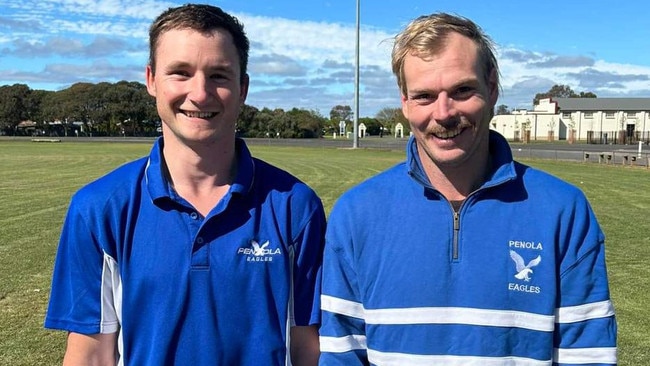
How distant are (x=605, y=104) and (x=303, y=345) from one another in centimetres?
11300

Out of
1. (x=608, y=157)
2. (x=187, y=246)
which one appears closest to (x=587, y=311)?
(x=187, y=246)

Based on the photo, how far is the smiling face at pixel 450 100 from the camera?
229 cm

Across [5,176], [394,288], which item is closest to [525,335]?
[394,288]

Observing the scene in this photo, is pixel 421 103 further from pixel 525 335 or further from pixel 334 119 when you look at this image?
pixel 334 119

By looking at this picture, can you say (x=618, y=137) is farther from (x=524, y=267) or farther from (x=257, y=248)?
(x=257, y=248)

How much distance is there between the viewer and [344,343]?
239 centimetres

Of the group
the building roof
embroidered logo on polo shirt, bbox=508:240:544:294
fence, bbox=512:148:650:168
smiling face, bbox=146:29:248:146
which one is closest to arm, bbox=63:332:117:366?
smiling face, bbox=146:29:248:146

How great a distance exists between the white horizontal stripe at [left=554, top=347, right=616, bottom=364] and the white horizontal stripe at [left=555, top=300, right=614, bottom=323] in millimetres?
109

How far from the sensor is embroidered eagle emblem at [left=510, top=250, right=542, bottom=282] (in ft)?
7.38

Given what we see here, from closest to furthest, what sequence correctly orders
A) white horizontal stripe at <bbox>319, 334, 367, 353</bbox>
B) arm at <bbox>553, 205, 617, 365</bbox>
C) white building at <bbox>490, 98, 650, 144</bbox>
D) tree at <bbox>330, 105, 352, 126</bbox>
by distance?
arm at <bbox>553, 205, 617, 365</bbox>
white horizontal stripe at <bbox>319, 334, 367, 353</bbox>
white building at <bbox>490, 98, 650, 144</bbox>
tree at <bbox>330, 105, 352, 126</bbox>

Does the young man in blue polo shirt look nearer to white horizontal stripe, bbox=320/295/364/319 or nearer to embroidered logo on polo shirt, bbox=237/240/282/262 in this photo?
embroidered logo on polo shirt, bbox=237/240/282/262

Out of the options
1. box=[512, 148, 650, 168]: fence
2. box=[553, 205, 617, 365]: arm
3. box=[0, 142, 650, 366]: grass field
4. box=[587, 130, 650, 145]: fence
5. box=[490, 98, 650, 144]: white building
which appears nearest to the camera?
box=[553, 205, 617, 365]: arm

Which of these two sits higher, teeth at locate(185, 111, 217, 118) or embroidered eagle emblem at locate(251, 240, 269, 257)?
teeth at locate(185, 111, 217, 118)

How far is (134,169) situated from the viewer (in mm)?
2596
